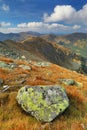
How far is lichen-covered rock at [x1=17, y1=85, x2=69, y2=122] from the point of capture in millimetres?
9680

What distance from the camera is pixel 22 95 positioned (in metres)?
10.7

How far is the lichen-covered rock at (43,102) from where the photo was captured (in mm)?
9680

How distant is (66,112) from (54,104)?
3.12ft

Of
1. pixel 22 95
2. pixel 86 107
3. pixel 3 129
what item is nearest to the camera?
pixel 3 129

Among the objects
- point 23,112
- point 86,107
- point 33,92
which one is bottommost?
point 86,107

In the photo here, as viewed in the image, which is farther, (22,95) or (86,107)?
(86,107)

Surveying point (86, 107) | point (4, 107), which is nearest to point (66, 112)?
point (86, 107)

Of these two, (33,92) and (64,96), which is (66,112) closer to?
(64,96)

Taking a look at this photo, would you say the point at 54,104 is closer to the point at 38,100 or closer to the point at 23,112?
the point at 38,100

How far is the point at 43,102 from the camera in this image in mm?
10242

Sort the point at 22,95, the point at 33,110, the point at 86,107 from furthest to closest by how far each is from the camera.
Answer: the point at 86,107, the point at 22,95, the point at 33,110

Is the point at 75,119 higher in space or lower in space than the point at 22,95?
lower

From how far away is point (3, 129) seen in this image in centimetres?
795

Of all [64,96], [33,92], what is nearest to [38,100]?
[33,92]
